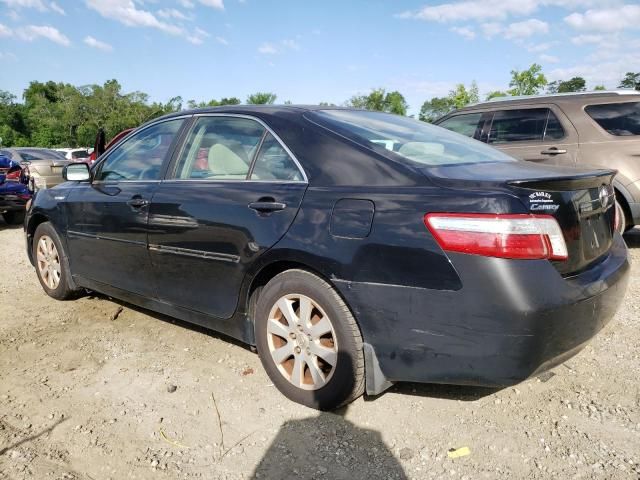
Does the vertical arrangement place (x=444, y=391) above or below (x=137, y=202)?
below

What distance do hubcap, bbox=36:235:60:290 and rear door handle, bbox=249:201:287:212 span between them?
8.34 feet

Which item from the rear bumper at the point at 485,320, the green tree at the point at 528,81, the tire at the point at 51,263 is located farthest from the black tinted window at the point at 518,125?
the green tree at the point at 528,81

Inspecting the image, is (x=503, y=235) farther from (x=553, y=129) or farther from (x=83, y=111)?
(x=83, y=111)

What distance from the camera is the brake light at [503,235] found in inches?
86.4

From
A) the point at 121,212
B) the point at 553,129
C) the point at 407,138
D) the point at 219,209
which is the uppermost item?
the point at 407,138

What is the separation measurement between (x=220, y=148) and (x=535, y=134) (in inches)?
174

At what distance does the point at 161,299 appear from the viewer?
141 inches

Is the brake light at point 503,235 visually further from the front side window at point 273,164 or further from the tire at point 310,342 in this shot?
the front side window at point 273,164

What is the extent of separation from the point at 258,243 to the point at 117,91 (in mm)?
82715

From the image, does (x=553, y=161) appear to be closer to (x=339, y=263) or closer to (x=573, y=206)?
(x=573, y=206)

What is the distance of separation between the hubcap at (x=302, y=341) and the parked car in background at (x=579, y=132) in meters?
4.24

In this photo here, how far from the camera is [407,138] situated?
122 inches

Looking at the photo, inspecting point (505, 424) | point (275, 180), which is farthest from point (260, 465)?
point (275, 180)

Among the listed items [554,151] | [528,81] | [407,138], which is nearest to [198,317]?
[407,138]
